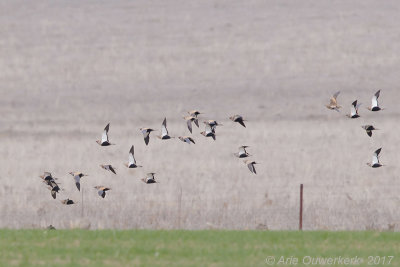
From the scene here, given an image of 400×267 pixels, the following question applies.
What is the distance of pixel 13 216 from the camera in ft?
87.5

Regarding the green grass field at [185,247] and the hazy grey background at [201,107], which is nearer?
the green grass field at [185,247]

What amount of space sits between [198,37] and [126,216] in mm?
33926

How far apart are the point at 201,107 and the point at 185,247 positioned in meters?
29.2

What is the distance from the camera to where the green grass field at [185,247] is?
17.4 metres

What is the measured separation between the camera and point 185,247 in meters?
18.7

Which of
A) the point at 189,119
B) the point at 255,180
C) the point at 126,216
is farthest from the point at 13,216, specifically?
the point at 255,180

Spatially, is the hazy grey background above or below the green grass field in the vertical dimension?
above

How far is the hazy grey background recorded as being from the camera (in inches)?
1093

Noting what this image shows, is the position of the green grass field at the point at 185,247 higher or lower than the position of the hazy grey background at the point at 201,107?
lower

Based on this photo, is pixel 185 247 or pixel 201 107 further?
pixel 201 107

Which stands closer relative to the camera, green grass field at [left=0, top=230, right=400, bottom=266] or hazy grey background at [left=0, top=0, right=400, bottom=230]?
green grass field at [left=0, top=230, right=400, bottom=266]

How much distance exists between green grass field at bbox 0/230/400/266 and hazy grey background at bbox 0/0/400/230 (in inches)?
104

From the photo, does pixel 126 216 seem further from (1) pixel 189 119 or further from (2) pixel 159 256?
(2) pixel 159 256

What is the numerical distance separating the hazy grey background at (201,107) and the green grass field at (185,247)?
2.65 metres
